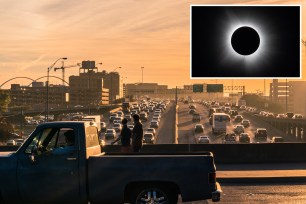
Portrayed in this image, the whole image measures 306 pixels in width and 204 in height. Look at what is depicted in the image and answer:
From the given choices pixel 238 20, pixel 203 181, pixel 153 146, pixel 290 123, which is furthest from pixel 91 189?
pixel 290 123

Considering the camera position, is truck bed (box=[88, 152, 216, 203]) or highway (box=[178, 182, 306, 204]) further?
highway (box=[178, 182, 306, 204])

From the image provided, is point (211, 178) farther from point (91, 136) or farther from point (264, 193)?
point (264, 193)

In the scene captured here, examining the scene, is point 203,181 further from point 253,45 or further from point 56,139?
point 253,45

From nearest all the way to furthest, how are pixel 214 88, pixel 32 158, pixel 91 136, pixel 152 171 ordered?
pixel 152 171, pixel 32 158, pixel 91 136, pixel 214 88

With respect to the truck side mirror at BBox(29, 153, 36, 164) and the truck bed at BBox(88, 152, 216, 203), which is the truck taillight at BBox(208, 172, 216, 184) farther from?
the truck side mirror at BBox(29, 153, 36, 164)

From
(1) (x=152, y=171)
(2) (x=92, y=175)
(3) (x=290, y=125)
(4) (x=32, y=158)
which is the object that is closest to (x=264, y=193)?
(1) (x=152, y=171)

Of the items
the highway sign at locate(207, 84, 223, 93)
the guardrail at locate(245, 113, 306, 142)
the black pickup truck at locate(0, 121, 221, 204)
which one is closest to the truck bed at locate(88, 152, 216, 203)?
the black pickup truck at locate(0, 121, 221, 204)
